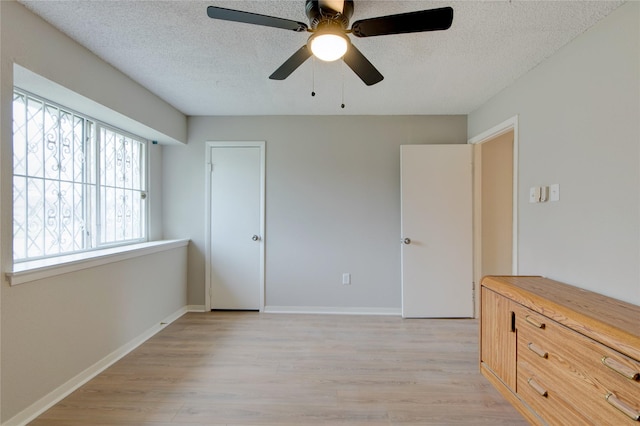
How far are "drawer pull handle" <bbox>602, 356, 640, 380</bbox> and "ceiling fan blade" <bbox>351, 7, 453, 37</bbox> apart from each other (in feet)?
5.15

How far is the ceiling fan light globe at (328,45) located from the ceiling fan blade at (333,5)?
13cm

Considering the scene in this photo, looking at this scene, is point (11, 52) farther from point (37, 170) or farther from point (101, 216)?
point (101, 216)

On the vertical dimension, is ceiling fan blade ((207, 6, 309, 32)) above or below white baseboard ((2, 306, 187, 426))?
above

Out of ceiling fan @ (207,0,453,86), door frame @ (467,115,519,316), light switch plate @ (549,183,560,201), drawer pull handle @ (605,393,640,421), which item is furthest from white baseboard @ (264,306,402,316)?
ceiling fan @ (207,0,453,86)

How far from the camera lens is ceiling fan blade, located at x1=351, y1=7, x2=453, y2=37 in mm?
1227

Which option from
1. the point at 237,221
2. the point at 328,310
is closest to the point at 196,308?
the point at 237,221

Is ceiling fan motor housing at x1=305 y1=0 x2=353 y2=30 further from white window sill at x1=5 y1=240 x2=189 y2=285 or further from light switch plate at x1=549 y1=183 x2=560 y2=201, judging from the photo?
white window sill at x1=5 y1=240 x2=189 y2=285

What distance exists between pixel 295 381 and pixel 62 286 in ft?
5.48

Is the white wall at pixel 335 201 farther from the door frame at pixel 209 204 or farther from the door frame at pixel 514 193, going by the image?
the door frame at pixel 514 193

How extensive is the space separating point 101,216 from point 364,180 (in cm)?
264

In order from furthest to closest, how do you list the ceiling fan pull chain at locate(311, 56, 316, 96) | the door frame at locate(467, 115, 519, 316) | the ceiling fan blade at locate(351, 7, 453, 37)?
the door frame at locate(467, 115, 519, 316)
the ceiling fan pull chain at locate(311, 56, 316, 96)
the ceiling fan blade at locate(351, 7, 453, 37)

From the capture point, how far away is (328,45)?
139 cm

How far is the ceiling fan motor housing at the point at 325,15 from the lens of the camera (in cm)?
138

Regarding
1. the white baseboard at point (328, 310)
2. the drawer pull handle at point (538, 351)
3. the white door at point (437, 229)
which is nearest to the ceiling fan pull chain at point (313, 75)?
the white door at point (437, 229)
